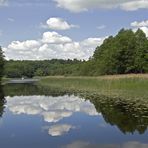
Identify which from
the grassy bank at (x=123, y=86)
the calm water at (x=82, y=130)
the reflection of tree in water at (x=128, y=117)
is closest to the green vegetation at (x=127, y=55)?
the grassy bank at (x=123, y=86)

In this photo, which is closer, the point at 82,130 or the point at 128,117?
the point at 82,130

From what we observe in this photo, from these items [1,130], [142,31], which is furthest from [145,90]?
[142,31]

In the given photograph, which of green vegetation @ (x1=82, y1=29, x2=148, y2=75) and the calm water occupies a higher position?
green vegetation @ (x1=82, y1=29, x2=148, y2=75)

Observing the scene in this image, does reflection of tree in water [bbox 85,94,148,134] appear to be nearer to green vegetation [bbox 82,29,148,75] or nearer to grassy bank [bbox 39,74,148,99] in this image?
grassy bank [bbox 39,74,148,99]

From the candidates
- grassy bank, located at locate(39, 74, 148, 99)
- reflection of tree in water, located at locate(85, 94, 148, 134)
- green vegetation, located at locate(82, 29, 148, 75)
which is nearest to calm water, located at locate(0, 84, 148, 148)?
reflection of tree in water, located at locate(85, 94, 148, 134)

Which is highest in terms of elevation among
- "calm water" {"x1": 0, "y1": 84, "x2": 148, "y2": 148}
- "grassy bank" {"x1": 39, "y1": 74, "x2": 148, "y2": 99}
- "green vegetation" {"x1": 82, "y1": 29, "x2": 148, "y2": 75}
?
"green vegetation" {"x1": 82, "y1": 29, "x2": 148, "y2": 75}

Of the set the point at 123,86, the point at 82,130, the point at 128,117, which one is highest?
the point at 123,86

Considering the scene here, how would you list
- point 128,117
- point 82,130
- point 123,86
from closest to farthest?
point 82,130 → point 128,117 → point 123,86

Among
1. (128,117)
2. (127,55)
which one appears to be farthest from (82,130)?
(127,55)

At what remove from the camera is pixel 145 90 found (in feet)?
139

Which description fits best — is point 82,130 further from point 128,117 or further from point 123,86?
point 123,86

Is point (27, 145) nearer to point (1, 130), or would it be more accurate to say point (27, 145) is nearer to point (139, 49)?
point (1, 130)

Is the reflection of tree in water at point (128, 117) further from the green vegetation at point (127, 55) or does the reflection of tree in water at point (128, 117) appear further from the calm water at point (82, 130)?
the green vegetation at point (127, 55)

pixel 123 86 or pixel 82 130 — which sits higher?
pixel 123 86
